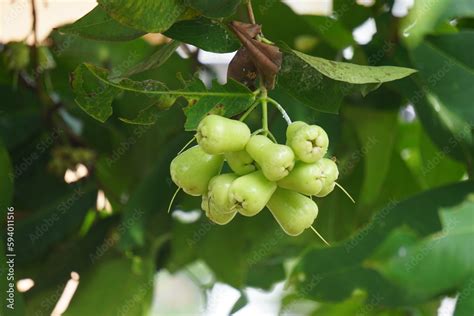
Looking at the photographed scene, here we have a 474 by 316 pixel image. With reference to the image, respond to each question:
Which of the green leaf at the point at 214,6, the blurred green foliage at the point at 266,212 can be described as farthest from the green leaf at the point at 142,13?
the blurred green foliage at the point at 266,212

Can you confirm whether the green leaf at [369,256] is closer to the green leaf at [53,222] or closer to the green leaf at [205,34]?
the green leaf at [53,222]

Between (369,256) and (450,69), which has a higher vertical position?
(450,69)

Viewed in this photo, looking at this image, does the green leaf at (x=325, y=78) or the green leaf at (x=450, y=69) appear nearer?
the green leaf at (x=325, y=78)

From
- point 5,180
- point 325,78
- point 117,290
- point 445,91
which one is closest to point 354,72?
point 325,78

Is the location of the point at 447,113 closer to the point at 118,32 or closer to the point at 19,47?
the point at 118,32

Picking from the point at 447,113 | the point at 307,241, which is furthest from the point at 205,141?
the point at 307,241

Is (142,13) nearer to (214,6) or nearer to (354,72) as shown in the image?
(214,6)
